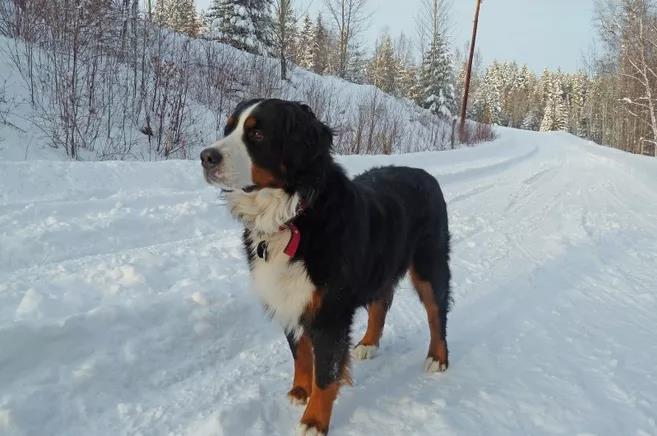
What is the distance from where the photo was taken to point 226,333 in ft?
10.9

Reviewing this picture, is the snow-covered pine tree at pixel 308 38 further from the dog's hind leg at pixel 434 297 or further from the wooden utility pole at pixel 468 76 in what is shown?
the dog's hind leg at pixel 434 297

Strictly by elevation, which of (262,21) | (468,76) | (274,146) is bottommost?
(274,146)

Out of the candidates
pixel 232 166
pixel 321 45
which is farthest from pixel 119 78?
pixel 321 45

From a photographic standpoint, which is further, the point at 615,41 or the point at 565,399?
the point at 615,41

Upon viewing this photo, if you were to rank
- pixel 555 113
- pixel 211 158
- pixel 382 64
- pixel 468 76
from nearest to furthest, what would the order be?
1. pixel 211 158
2. pixel 468 76
3. pixel 382 64
4. pixel 555 113

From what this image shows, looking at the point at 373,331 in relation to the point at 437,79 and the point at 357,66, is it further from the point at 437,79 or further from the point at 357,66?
the point at 357,66

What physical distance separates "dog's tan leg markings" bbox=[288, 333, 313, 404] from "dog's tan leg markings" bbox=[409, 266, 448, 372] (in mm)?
878

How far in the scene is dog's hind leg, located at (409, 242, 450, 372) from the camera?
3189 mm

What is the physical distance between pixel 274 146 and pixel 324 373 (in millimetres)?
1190

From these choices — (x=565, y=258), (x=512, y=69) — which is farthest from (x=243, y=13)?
(x=512, y=69)

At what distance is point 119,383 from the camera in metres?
2.66

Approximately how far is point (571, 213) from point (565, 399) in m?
6.00

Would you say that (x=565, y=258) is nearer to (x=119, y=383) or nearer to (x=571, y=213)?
(x=571, y=213)

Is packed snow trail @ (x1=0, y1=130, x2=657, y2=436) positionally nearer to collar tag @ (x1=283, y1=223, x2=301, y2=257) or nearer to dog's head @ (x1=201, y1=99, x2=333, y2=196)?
collar tag @ (x1=283, y1=223, x2=301, y2=257)
